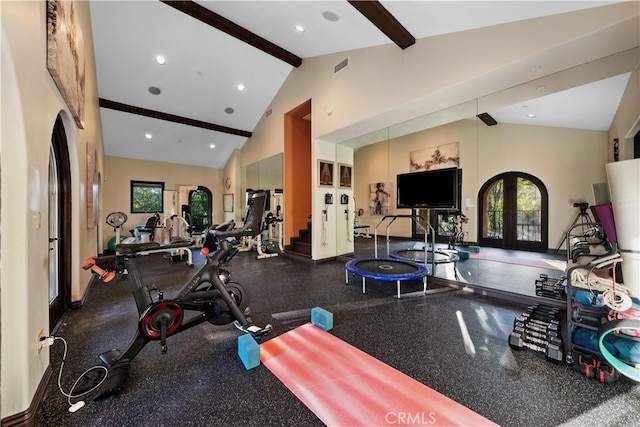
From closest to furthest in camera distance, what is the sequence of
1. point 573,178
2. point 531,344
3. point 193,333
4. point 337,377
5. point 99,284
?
point 337,377 → point 531,344 → point 193,333 → point 573,178 → point 99,284

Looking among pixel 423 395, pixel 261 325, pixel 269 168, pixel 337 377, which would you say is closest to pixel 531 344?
pixel 423 395

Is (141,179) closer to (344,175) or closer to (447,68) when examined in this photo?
(344,175)

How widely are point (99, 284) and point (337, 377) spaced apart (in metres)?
4.72

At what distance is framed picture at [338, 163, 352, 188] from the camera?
6.11 m

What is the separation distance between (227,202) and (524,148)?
9.49 meters

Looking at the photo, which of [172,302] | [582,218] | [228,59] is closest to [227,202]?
[228,59]

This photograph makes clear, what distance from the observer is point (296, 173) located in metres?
7.13

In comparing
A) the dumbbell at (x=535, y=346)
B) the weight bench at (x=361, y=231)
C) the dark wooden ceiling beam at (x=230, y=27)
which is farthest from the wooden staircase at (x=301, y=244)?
the dumbbell at (x=535, y=346)

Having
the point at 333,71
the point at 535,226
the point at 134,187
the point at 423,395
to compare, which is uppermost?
the point at 333,71

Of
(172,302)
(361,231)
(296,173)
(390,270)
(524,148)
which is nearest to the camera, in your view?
(172,302)

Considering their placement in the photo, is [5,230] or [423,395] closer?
[5,230]

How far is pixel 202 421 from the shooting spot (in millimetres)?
1476

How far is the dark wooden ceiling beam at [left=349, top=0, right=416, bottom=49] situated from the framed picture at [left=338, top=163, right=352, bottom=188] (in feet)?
9.31

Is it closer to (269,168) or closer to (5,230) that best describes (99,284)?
(5,230)
